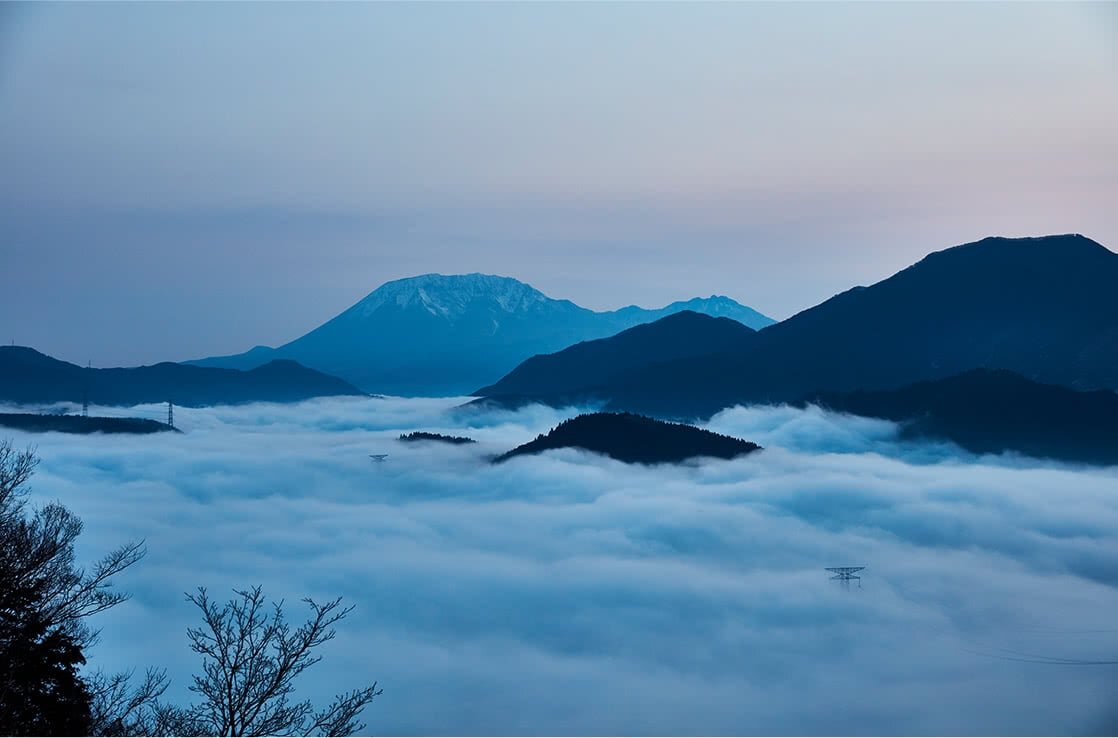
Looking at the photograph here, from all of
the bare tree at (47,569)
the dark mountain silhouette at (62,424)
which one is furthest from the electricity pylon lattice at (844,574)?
the dark mountain silhouette at (62,424)

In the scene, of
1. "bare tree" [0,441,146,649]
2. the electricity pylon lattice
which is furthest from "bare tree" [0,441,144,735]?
the electricity pylon lattice

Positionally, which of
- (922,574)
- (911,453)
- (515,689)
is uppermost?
(911,453)

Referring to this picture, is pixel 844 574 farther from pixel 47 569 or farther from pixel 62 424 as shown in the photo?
pixel 62 424

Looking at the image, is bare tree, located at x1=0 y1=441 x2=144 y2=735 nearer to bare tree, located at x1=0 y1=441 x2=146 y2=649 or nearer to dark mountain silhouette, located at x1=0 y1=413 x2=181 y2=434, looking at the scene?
bare tree, located at x1=0 y1=441 x2=146 y2=649

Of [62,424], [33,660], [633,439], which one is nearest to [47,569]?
[33,660]

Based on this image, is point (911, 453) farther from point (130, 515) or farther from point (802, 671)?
point (130, 515)

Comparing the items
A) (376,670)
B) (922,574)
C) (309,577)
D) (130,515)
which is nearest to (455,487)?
(309,577)

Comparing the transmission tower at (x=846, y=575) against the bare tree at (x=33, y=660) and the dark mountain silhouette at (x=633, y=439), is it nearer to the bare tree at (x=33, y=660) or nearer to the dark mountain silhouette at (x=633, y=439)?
the dark mountain silhouette at (x=633, y=439)
